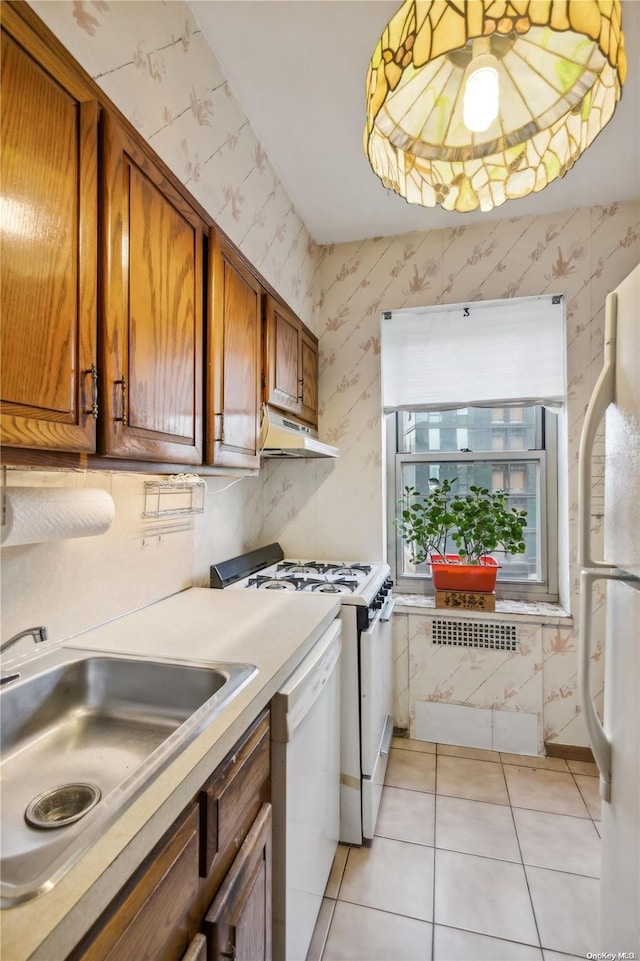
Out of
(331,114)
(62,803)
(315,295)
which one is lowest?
(62,803)

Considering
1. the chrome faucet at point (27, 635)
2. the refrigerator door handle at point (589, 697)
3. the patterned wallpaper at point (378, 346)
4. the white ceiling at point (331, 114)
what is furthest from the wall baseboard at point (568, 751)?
the white ceiling at point (331, 114)

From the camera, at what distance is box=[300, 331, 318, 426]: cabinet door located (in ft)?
7.97

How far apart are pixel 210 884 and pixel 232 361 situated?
136 centimetres

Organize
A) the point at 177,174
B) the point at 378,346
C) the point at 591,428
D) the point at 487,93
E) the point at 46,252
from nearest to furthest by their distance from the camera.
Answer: the point at 46,252 < the point at 487,93 < the point at 591,428 < the point at 177,174 < the point at 378,346

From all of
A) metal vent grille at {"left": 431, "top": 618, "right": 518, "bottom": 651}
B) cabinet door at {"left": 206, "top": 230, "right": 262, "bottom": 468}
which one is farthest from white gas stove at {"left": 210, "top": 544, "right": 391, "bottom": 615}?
cabinet door at {"left": 206, "top": 230, "right": 262, "bottom": 468}

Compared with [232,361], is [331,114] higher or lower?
higher

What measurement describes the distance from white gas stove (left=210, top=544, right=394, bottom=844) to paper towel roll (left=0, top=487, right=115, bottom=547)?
0.93 meters

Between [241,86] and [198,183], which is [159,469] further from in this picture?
[241,86]

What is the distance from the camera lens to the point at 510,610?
8.04ft

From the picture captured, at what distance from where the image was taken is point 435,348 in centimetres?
262

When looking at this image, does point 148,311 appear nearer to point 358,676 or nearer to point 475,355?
point 358,676

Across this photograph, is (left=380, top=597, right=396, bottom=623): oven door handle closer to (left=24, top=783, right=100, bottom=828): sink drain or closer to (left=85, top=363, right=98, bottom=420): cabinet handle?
(left=24, top=783, right=100, bottom=828): sink drain

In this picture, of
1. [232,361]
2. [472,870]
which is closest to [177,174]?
[232,361]

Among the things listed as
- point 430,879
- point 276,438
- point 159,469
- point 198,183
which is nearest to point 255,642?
point 159,469
